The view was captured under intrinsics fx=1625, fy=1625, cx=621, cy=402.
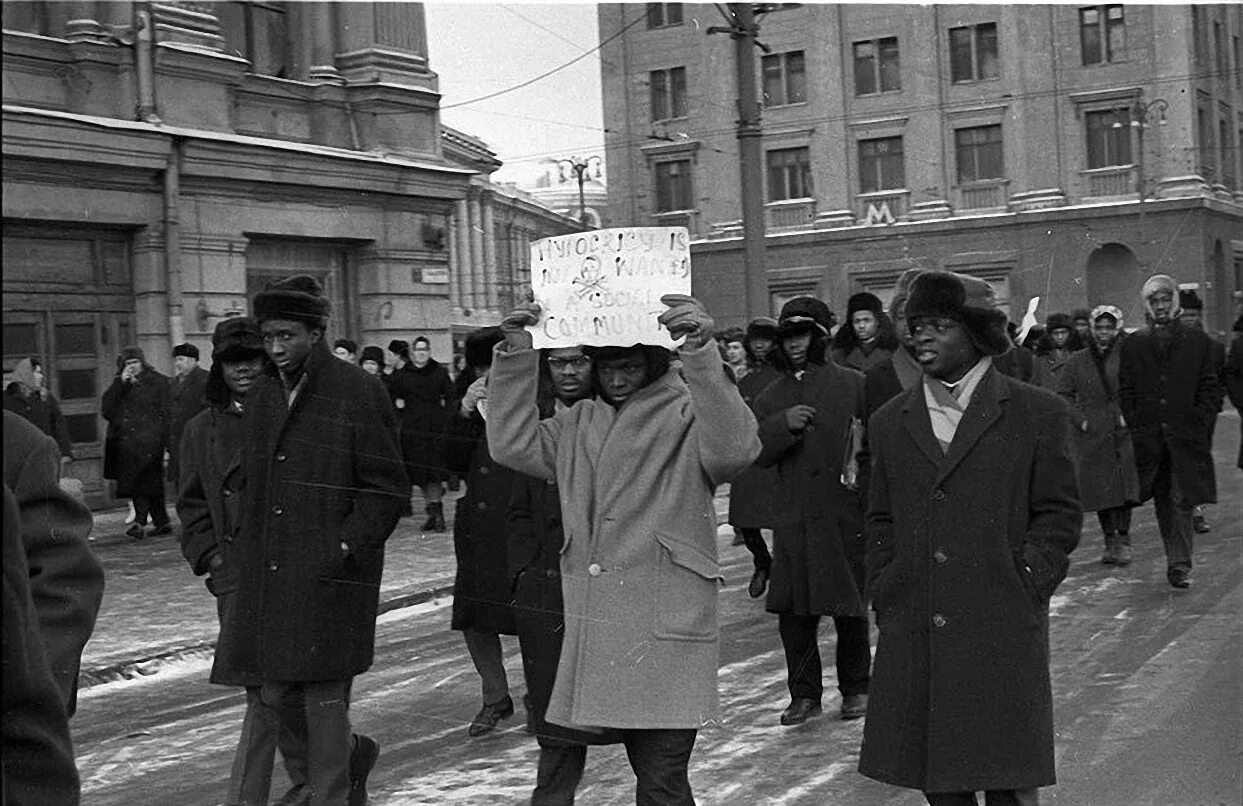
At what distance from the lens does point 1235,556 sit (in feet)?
38.8

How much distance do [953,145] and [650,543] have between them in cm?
4010

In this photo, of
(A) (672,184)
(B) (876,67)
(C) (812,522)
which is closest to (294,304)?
(C) (812,522)

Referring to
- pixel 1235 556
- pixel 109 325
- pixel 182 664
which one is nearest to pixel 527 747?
pixel 182 664

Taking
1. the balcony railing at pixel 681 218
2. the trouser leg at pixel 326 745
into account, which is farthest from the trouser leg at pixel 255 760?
the balcony railing at pixel 681 218

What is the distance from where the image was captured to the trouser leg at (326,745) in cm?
534

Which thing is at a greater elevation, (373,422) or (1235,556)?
(373,422)

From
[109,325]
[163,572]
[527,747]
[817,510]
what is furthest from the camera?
[109,325]

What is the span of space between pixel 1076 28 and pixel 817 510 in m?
37.0

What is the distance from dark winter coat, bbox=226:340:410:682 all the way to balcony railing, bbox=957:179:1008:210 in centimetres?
3843

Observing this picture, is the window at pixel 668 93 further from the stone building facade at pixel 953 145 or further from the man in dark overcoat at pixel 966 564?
the man in dark overcoat at pixel 966 564

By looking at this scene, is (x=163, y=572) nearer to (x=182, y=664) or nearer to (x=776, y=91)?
(x=182, y=664)

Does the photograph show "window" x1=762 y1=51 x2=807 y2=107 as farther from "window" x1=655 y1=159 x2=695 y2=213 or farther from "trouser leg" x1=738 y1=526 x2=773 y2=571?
"trouser leg" x1=738 y1=526 x2=773 y2=571

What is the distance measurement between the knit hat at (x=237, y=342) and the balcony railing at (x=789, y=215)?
129ft

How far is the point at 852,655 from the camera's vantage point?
7.35 metres
